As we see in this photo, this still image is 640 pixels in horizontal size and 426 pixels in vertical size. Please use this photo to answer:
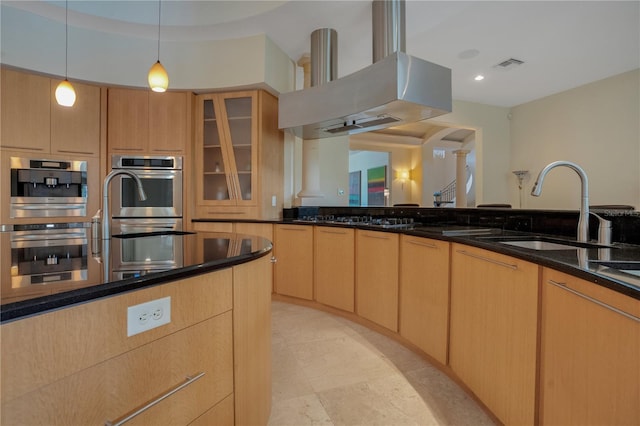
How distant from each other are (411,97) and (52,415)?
7.41 feet

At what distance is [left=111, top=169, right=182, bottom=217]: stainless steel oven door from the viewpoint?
3.23 meters

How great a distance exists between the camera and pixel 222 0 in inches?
110

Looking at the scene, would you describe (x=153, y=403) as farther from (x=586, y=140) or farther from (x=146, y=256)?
(x=586, y=140)

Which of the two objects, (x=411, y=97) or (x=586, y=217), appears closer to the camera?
(x=586, y=217)

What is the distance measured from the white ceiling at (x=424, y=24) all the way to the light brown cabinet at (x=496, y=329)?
241 centimetres

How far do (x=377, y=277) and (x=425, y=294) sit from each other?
0.49 meters

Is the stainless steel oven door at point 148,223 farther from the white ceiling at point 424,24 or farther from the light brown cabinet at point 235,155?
the white ceiling at point 424,24

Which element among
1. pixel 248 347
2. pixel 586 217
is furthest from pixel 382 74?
pixel 248 347

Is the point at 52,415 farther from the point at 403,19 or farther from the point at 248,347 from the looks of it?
the point at 403,19

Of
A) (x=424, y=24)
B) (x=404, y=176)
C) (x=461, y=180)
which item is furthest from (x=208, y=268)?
(x=404, y=176)

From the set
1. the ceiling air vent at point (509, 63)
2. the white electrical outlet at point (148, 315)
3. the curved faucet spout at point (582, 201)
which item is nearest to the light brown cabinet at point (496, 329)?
the curved faucet spout at point (582, 201)

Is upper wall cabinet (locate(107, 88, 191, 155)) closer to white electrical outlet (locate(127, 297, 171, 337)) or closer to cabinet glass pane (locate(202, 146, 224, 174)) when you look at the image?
cabinet glass pane (locate(202, 146, 224, 174))

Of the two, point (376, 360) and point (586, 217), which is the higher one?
point (586, 217)

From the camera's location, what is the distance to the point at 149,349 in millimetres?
771
